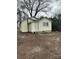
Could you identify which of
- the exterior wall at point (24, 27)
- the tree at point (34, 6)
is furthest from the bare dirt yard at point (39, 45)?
the tree at point (34, 6)

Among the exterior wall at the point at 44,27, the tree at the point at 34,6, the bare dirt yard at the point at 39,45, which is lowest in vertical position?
the bare dirt yard at the point at 39,45

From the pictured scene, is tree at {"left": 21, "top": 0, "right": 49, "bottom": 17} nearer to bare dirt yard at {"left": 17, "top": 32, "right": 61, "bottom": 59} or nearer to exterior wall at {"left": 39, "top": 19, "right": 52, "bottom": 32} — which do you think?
exterior wall at {"left": 39, "top": 19, "right": 52, "bottom": 32}

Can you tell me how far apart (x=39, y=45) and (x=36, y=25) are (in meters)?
0.24

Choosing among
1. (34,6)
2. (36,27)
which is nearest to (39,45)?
(36,27)

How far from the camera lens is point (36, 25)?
1629 mm

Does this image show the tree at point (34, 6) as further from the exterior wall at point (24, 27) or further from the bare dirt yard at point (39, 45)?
the bare dirt yard at point (39, 45)

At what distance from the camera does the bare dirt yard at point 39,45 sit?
162cm

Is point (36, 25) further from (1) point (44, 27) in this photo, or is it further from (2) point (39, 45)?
(2) point (39, 45)

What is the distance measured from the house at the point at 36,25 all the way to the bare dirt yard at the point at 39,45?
58mm

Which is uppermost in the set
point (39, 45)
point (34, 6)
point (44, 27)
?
point (34, 6)

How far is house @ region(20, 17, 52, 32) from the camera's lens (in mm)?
1619
